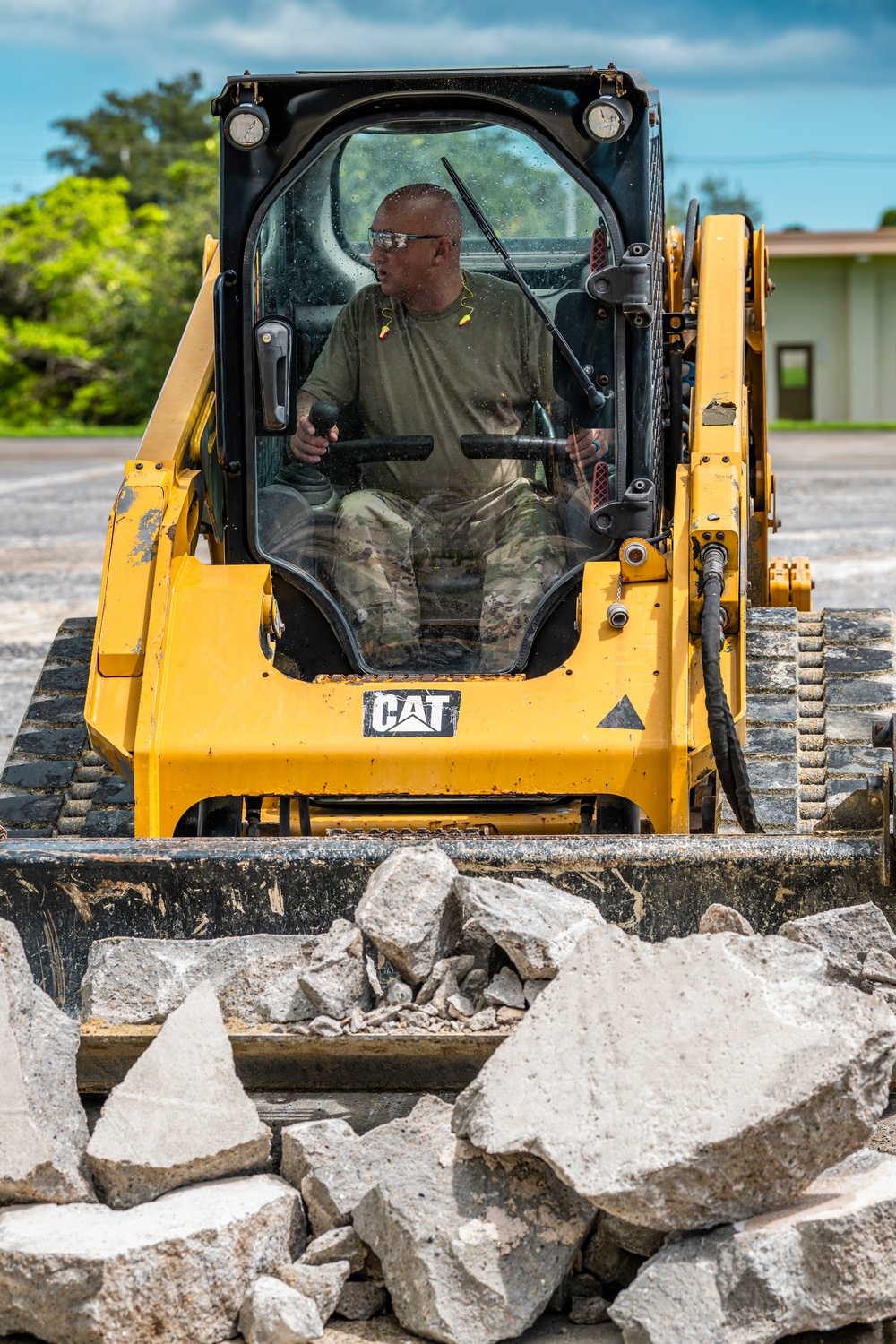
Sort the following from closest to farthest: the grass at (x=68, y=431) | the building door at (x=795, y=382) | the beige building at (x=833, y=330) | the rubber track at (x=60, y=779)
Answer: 1. the rubber track at (x=60, y=779)
2. the grass at (x=68, y=431)
3. the beige building at (x=833, y=330)
4. the building door at (x=795, y=382)

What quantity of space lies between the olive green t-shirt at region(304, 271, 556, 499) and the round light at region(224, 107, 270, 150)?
1.64 feet

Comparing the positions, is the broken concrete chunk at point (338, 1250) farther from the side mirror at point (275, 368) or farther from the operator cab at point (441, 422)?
the side mirror at point (275, 368)

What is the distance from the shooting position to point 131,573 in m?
4.40

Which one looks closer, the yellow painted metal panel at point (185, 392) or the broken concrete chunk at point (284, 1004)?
the broken concrete chunk at point (284, 1004)

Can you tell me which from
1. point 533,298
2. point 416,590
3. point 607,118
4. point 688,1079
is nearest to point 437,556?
point 416,590

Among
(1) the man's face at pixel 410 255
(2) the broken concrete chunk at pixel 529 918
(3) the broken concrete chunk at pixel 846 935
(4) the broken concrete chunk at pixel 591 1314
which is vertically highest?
(1) the man's face at pixel 410 255

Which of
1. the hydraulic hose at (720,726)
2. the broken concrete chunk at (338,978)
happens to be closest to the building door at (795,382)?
the hydraulic hose at (720,726)

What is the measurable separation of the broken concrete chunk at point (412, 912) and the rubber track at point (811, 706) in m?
1.29

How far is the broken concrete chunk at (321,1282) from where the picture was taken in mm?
→ 2816

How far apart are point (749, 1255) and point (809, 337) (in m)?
36.0

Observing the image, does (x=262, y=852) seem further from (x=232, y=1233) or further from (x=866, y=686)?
(x=866, y=686)

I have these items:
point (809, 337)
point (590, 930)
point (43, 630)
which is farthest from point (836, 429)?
point (590, 930)

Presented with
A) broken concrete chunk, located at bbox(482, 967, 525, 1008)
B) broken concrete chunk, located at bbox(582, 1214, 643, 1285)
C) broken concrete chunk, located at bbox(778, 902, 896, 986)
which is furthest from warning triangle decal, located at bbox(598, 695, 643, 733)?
broken concrete chunk, located at bbox(582, 1214, 643, 1285)

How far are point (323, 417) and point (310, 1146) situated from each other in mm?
2253
